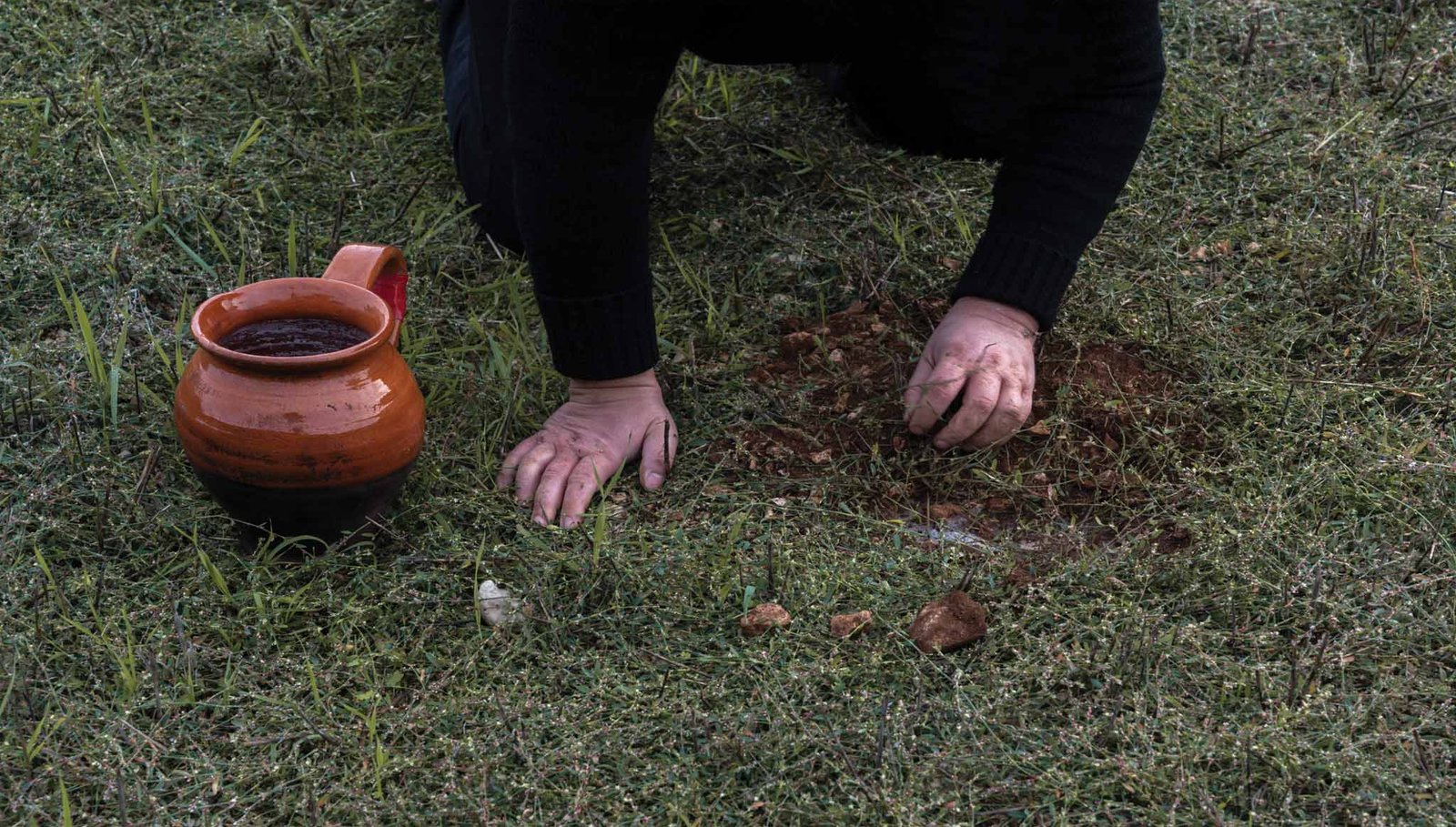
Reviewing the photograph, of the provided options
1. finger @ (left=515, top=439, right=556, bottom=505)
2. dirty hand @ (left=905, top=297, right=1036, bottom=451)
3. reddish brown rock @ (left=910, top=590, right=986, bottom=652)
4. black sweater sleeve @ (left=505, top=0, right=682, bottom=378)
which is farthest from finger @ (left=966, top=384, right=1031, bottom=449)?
finger @ (left=515, top=439, right=556, bottom=505)

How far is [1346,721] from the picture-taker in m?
1.61

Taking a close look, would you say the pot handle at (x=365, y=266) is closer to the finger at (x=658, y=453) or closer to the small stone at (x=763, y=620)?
the finger at (x=658, y=453)

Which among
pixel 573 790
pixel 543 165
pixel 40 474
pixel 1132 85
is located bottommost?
pixel 40 474

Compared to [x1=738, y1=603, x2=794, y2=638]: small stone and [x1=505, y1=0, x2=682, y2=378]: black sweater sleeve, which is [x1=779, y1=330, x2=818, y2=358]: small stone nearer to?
[x1=505, y1=0, x2=682, y2=378]: black sweater sleeve

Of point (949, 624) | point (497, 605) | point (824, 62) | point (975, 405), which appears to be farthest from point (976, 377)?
point (497, 605)

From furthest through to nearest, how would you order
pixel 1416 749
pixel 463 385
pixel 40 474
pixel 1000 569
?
pixel 463 385
pixel 40 474
pixel 1000 569
pixel 1416 749

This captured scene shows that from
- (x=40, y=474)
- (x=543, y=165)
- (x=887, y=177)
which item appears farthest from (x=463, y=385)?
(x=887, y=177)

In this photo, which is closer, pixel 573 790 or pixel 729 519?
pixel 573 790

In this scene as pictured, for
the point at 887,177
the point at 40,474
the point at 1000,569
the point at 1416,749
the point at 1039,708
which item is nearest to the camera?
the point at 1416,749

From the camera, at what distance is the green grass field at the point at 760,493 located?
1581mm

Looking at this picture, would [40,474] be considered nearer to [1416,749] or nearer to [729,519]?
[729,519]

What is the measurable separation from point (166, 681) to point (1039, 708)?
1.06 meters

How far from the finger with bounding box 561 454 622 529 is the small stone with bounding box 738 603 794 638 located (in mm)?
316

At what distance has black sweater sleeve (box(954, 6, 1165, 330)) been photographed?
2078 millimetres
